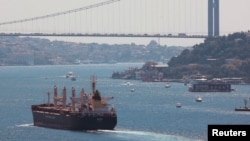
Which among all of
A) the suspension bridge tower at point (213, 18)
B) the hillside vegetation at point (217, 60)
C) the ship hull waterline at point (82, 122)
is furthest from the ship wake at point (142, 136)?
the suspension bridge tower at point (213, 18)

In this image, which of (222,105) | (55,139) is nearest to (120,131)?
(55,139)

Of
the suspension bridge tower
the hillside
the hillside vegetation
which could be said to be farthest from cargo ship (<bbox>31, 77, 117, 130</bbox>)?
the suspension bridge tower

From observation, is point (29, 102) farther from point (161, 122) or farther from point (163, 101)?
point (161, 122)

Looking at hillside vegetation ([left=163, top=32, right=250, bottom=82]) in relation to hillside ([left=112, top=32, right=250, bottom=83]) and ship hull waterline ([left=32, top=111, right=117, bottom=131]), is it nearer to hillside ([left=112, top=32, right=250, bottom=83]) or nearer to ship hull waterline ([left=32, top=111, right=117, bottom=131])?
hillside ([left=112, top=32, right=250, bottom=83])

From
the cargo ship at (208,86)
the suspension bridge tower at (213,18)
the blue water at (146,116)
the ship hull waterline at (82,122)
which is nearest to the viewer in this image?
the blue water at (146,116)

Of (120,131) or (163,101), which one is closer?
(120,131)

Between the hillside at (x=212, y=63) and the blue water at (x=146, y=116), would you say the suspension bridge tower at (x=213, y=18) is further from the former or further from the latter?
the blue water at (x=146, y=116)

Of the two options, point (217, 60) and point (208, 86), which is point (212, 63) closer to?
point (217, 60)

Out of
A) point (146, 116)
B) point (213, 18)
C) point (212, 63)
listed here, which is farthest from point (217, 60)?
point (146, 116)
